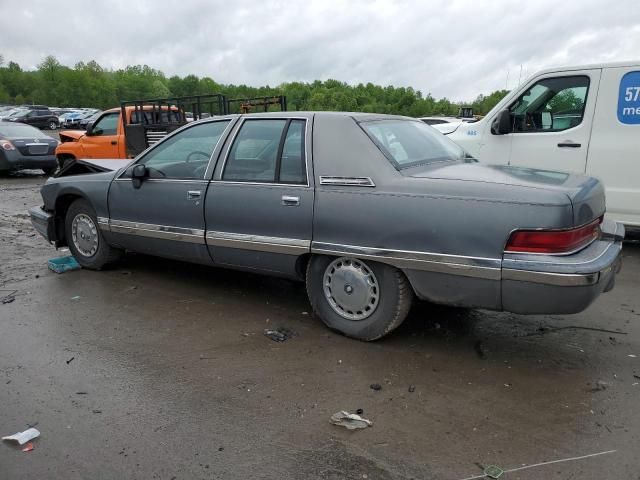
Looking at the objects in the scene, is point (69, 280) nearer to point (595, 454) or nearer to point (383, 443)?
point (383, 443)

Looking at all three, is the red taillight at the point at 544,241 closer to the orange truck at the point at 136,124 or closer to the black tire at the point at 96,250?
the black tire at the point at 96,250

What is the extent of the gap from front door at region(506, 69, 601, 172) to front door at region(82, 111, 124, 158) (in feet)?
26.0

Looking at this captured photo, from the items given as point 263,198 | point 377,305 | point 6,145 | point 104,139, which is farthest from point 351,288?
point 6,145

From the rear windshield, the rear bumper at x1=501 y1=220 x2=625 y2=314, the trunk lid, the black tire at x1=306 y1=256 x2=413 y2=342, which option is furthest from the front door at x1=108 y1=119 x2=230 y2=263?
the rear bumper at x1=501 y1=220 x2=625 y2=314

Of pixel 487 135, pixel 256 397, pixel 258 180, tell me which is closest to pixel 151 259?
pixel 258 180

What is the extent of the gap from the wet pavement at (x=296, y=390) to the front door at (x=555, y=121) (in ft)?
6.14

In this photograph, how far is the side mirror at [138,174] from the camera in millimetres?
4906

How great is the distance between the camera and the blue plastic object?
5684mm

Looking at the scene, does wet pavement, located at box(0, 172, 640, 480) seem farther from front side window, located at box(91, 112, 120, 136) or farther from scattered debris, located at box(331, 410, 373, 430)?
front side window, located at box(91, 112, 120, 136)

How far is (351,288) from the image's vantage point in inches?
152

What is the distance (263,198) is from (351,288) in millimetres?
978

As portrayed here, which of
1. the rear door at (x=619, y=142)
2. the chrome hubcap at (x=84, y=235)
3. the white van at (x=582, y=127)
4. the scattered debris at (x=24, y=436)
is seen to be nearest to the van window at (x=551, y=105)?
the white van at (x=582, y=127)

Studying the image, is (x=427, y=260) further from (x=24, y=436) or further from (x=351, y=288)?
(x=24, y=436)

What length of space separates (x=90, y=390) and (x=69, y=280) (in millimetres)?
2431
